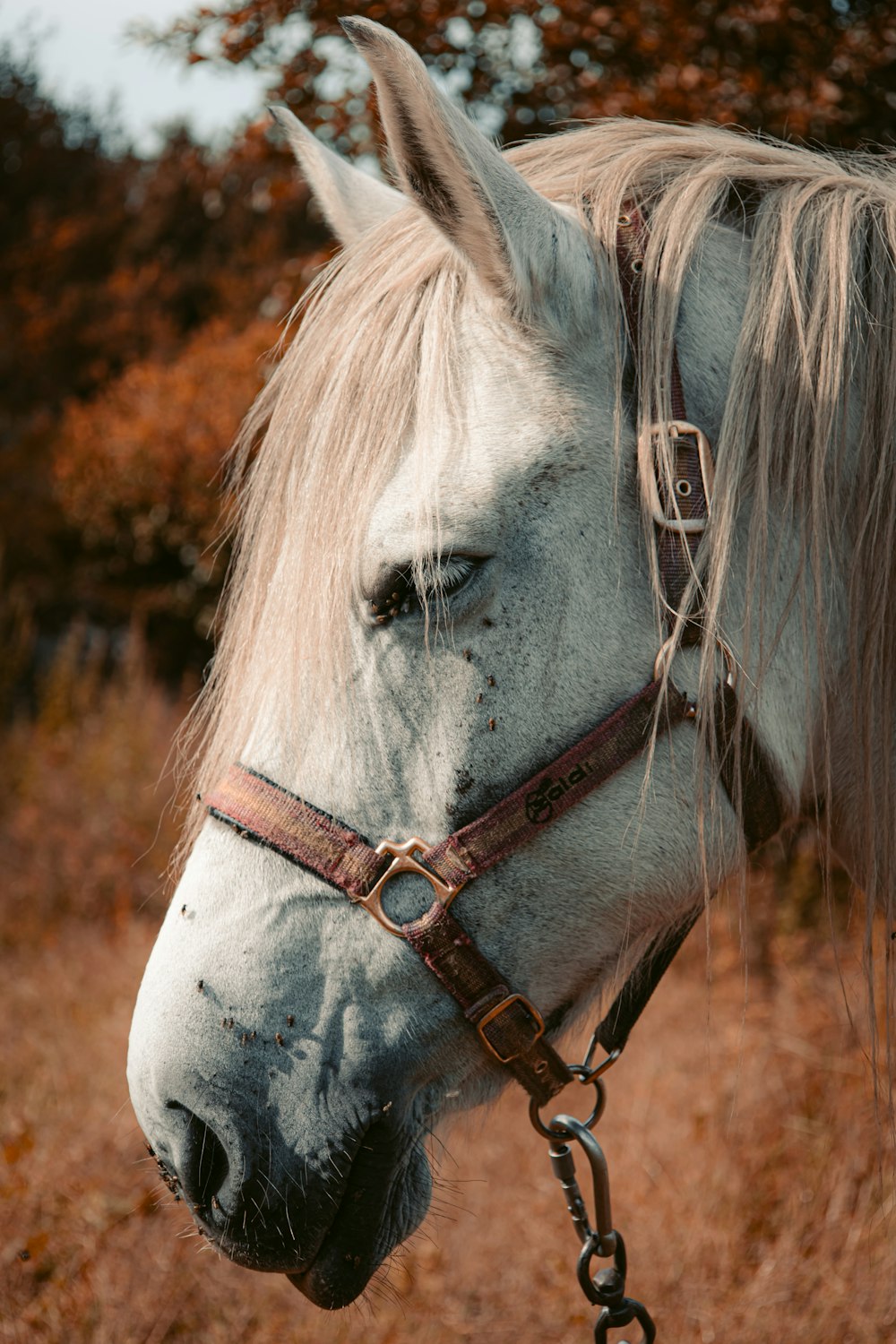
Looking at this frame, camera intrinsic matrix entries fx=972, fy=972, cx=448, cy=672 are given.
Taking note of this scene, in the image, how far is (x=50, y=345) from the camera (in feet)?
32.5

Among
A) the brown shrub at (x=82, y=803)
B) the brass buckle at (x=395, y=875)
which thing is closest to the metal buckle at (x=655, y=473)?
the brass buckle at (x=395, y=875)

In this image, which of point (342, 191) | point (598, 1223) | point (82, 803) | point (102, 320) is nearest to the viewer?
point (598, 1223)

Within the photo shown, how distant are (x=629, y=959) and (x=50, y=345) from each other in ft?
33.6

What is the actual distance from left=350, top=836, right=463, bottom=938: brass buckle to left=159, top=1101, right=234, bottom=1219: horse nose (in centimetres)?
35

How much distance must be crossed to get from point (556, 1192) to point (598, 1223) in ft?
5.60

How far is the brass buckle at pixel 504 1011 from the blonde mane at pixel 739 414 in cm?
48

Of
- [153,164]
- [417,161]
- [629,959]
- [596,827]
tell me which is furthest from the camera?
[153,164]

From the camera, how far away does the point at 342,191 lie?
1.75m

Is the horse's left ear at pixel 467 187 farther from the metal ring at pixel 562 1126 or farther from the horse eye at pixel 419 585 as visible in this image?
the metal ring at pixel 562 1126

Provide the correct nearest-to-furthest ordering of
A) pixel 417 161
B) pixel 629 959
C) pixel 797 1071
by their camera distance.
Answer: pixel 417 161 < pixel 629 959 < pixel 797 1071

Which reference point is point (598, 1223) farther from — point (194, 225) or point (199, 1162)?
point (194, 225)

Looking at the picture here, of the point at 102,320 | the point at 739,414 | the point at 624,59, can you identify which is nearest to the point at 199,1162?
the point at 739,414

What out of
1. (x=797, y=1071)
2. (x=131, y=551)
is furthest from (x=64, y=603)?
(x=797, y=1071)

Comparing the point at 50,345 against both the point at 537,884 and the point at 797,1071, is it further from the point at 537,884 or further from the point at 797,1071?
the point at 537,884
